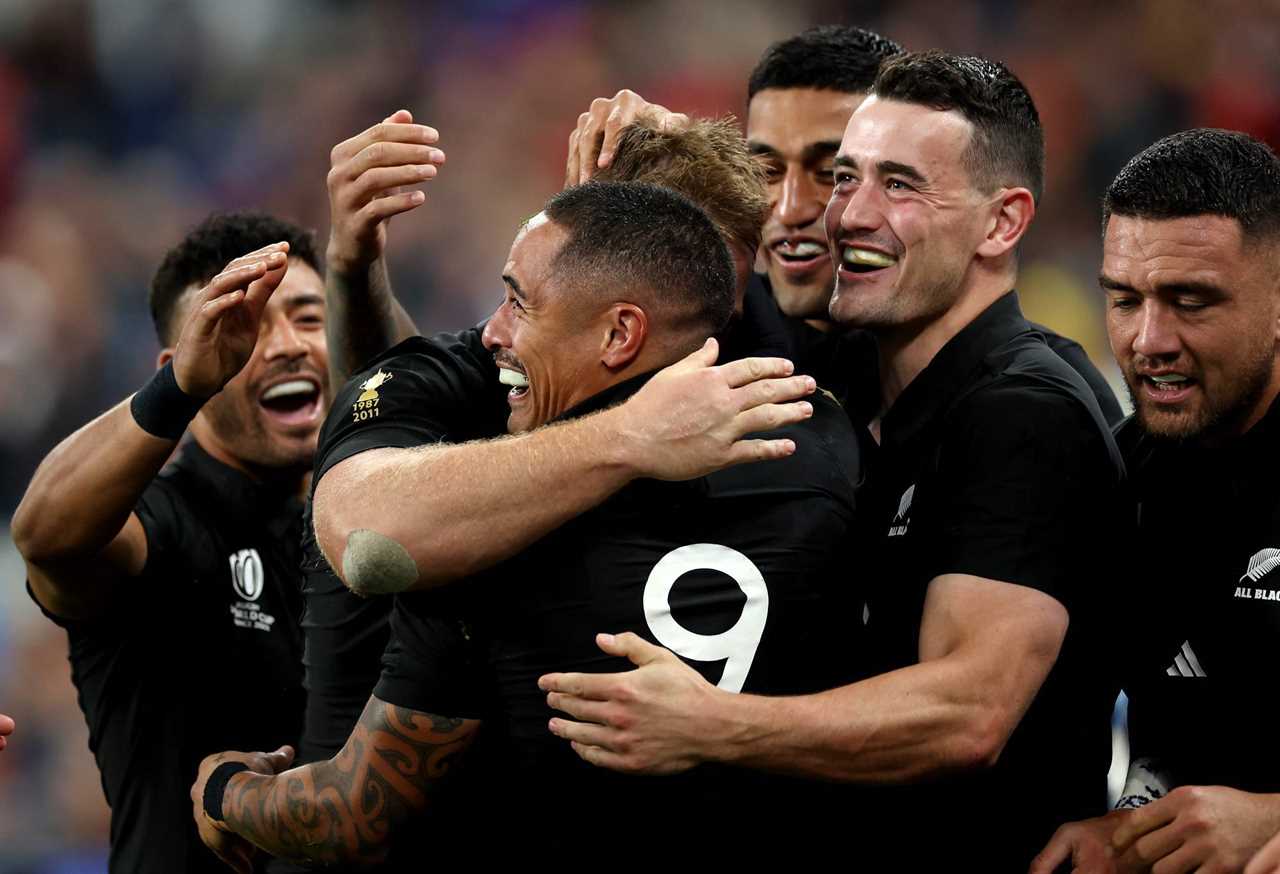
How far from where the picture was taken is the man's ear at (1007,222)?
10.6 feet

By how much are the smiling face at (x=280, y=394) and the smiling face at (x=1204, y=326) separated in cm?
217

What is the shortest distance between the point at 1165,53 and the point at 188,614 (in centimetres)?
586

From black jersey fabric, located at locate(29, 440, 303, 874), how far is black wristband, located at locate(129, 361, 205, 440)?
0.53 meters

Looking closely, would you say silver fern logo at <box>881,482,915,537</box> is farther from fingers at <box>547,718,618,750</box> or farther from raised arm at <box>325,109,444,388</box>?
raised arm at <box>325,109,444,388</box>

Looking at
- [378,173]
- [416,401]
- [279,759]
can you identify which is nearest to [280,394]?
[378,173]

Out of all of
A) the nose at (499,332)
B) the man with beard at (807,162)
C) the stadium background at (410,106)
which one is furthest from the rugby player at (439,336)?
the stadium background at (410,106)

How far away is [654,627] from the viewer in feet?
Answer: 8.48

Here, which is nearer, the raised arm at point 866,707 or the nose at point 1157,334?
the raised arm at point 866,707

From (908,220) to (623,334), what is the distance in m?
0.78

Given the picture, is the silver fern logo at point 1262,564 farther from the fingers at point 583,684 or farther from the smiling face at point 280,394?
the smiling face at point 280,394

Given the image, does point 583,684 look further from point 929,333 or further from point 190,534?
point 190,534

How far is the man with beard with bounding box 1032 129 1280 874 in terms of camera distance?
2.85m

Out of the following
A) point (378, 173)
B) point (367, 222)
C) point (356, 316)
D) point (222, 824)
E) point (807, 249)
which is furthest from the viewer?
point (807, 249)

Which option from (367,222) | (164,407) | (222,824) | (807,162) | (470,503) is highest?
(807,162)
